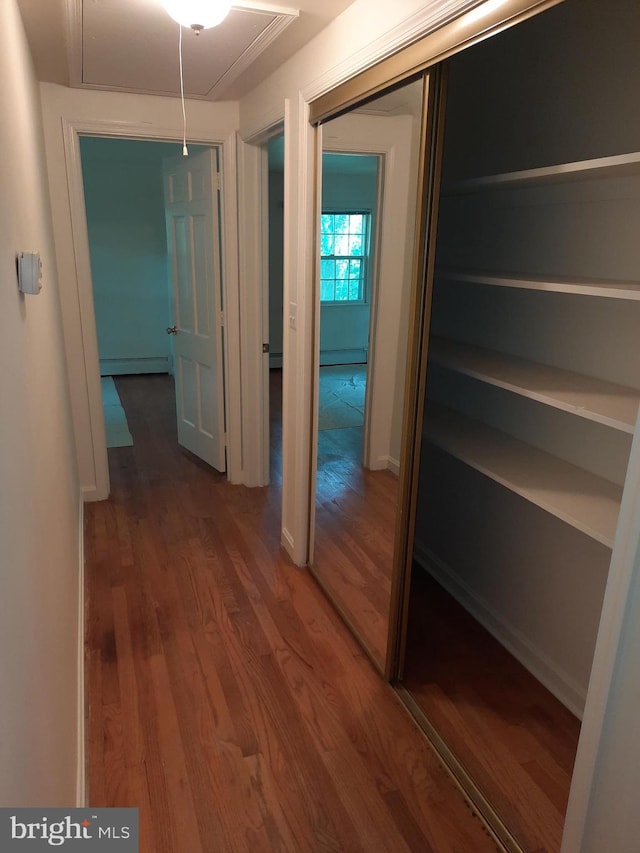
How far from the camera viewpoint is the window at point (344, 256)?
238 cm

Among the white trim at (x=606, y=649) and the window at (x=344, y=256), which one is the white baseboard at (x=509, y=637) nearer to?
the white trim at (x=606, y=649)

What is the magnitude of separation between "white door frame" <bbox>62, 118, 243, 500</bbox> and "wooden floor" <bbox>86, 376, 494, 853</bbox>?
0.68 metres

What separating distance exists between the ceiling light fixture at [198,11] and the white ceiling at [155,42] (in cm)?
12

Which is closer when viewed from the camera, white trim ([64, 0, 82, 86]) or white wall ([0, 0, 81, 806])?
white wall ([0, 0, 81, 806])

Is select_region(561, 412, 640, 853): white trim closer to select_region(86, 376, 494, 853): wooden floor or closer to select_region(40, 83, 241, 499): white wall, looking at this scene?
select_region(86, 376, 494, 853): wooden floor

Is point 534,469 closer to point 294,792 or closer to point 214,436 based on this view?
point 294,792

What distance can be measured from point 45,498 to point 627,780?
4.95 ft

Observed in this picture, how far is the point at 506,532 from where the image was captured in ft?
7.94

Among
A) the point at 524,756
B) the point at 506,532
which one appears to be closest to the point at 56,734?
the point at 524,756

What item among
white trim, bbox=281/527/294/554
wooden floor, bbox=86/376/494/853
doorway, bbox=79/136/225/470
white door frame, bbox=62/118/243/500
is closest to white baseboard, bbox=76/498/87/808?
wooden floor, bbox=86/376/494/853

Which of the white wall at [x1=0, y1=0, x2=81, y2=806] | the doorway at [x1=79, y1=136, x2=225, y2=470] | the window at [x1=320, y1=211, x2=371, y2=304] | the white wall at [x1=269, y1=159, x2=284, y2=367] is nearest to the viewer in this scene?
the white wall at [x1=0, y1=0, x2=81, y2=806]

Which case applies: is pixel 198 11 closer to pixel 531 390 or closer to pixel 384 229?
pixel 384 229

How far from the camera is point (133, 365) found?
7000 mm

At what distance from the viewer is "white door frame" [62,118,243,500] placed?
10.5ft
